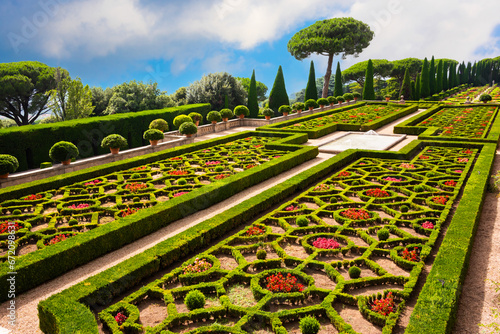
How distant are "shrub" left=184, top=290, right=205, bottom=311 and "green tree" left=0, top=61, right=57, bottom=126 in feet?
136

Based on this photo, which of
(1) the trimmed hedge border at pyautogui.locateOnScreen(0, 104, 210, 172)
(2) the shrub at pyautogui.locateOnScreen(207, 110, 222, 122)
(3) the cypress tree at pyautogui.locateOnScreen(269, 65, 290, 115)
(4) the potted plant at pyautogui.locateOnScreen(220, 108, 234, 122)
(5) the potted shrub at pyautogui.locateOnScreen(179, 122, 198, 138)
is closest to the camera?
(1) the trimmed hedge border at pyautogui.locateOnScreen(0, 104, 210, 172)

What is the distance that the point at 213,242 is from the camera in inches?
350

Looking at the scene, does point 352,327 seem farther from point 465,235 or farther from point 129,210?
point 129,210

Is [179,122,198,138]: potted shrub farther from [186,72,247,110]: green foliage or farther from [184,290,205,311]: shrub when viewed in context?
[184,290,205,311]: shrub

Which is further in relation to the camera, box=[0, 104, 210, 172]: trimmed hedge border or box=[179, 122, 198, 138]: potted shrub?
box=[179, 122, 198, 138]: potted shrub

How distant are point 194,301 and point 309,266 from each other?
2.40m

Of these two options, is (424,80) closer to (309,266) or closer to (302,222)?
(302,222)

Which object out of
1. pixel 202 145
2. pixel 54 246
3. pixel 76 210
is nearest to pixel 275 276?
pixel 54 246

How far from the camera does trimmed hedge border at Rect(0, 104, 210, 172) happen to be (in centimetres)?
1887

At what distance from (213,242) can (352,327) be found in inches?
160

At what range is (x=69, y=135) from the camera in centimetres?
2095

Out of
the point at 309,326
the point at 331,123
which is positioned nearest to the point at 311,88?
the point at 331,123

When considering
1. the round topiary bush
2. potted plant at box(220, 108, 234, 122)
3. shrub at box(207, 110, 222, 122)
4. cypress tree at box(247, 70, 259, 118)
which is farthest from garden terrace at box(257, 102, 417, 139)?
the round topiary bush

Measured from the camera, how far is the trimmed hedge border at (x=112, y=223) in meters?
7.26
